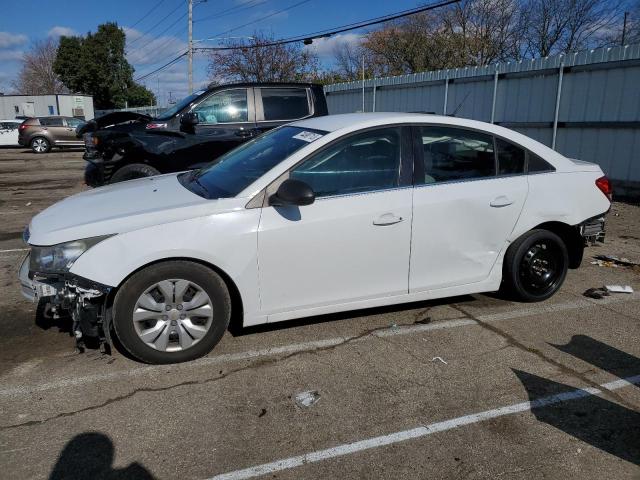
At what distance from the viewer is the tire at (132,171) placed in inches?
299

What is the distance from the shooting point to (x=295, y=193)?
140 inches

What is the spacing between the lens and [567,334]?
425 centimetres

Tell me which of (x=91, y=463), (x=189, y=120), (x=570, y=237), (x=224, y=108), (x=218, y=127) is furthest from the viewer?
(x=224, y=108)

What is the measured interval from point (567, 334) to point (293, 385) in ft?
7.55

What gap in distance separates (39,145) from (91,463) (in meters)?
24.4

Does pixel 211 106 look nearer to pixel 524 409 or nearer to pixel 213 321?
pixel 213 321

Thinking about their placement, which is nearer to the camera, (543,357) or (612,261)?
(543,357)

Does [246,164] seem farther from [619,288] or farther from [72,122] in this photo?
[72,122]

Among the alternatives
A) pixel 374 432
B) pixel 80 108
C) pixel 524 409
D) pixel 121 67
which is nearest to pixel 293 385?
pixel 374 432

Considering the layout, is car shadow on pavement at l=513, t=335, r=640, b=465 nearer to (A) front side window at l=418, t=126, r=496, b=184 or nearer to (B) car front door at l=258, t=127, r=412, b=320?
(B) car front door at l=258, t=127, r=412, b=320

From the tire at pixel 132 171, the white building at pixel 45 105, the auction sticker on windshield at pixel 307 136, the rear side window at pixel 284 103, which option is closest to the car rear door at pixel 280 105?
the rear side window at pixel 284 103

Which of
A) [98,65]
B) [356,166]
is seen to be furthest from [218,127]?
[98,65]

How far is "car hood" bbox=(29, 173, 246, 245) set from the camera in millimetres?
3461

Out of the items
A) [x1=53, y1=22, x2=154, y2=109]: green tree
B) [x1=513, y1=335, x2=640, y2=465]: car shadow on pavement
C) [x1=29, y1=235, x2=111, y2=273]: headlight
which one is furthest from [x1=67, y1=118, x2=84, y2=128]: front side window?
[x1=53, y1=22, x2=154, y2=109]: green tree
